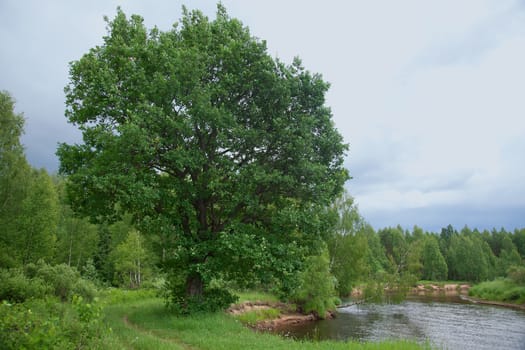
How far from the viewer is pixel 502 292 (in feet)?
194

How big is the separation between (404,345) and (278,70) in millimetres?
15444

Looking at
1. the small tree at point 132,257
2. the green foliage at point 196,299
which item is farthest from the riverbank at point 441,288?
the green foliage at point 196,299

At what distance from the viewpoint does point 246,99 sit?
21.4m

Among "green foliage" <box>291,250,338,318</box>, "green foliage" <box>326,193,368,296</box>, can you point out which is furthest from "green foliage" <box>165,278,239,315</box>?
"green foliage" <box>326,193,368,296</box>

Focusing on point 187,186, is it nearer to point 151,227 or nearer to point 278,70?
point 151,227

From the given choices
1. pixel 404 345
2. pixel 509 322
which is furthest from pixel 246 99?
pixel 509 322

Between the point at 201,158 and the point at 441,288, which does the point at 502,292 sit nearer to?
the point at 441,288

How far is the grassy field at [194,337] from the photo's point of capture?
46.5ft

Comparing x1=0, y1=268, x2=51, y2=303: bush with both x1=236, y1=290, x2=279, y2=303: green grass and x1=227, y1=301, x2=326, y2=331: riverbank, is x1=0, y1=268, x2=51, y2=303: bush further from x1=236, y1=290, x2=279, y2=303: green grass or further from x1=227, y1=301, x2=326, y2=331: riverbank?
x1=236, y1=290, x2=279, y2=303: green grass

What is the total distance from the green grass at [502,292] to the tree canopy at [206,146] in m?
50.9

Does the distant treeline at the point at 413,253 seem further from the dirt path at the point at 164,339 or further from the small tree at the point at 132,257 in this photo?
the small tree at the point at 132,257

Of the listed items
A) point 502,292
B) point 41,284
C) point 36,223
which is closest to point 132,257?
point 36,223

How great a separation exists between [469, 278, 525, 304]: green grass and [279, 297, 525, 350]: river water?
10220 millimetres

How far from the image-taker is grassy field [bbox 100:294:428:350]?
14164 millimetres
